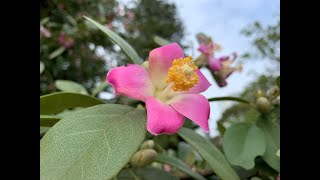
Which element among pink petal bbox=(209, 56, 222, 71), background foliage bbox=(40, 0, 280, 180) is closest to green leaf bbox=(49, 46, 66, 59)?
background foliage bbox=(40, 0, 280, 180)

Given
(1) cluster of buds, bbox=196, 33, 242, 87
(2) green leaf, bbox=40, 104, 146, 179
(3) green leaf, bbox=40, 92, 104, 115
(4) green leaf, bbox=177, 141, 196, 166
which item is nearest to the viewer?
(2) green leaf, bbox=40, 104, 146, 179

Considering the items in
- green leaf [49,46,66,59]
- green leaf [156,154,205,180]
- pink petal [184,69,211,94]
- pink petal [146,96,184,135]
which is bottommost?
green leaf [49,46,66,59]

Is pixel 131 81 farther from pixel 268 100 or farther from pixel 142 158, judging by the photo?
pixel 268 100

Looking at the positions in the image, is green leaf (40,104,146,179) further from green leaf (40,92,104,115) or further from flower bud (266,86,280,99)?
flower bud (266,86,280,99)

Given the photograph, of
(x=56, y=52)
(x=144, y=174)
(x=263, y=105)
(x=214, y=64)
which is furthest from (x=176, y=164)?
(x=56, y=52)

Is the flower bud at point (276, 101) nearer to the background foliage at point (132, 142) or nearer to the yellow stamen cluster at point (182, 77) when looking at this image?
the background foliage at point (132, 142)
